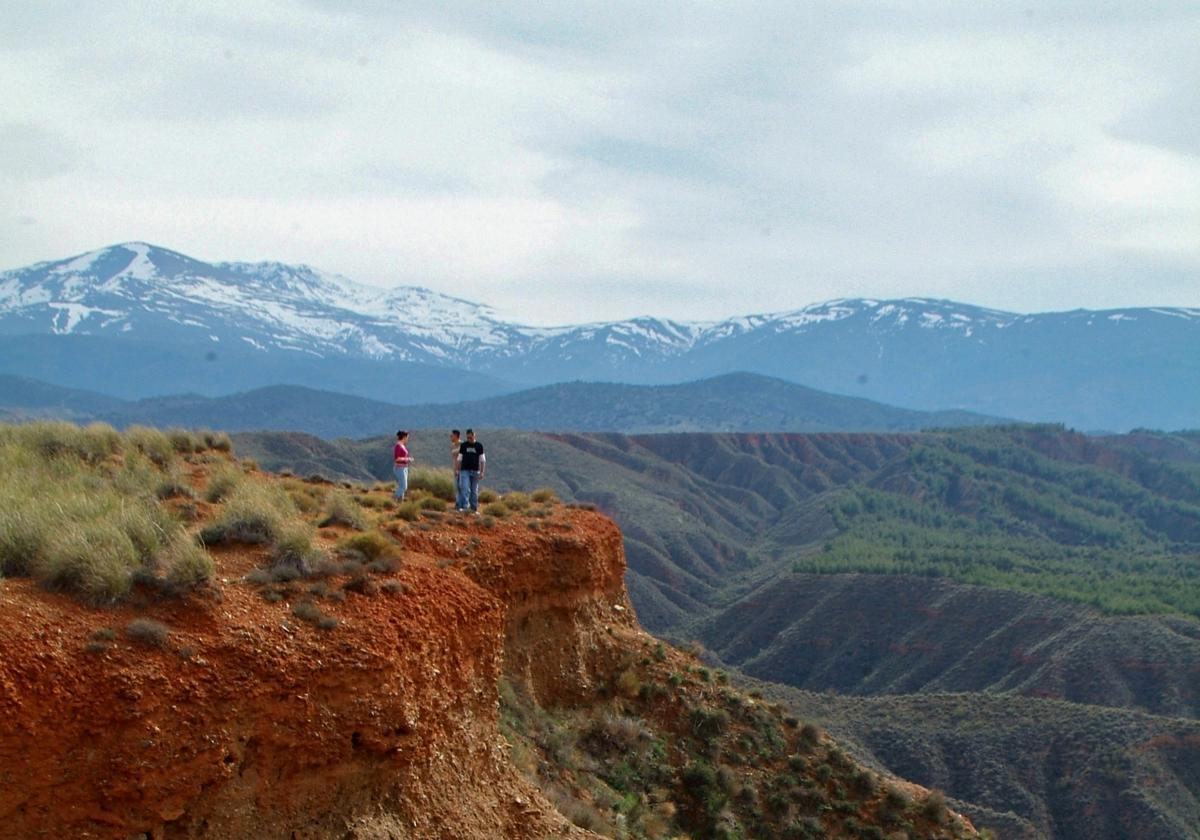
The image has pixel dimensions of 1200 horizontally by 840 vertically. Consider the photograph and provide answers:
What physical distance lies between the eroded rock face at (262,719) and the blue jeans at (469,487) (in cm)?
416

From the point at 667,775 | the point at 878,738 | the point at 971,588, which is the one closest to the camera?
the point at 667,775

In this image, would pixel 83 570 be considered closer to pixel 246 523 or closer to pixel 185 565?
pixel 185 565

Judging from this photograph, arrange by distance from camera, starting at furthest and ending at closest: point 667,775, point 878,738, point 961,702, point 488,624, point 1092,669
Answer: point 1092,669 < point 961,702 < point 878,738 < point 667,775 < point 488,624

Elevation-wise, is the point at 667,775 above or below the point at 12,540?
below

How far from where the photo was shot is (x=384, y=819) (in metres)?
10.5

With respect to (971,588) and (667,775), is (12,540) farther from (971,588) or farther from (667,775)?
(971,588)

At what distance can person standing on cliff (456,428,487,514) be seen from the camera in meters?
17.7

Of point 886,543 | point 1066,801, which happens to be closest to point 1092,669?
point 1066,801

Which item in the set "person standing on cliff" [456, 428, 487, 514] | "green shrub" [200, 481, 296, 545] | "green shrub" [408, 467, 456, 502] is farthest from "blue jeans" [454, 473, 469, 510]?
"green shrub" [200, 481, 296, 545]

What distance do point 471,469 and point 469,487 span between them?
1.18ft

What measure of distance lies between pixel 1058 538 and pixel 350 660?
348 ft

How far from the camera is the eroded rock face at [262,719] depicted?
Result: 850cm

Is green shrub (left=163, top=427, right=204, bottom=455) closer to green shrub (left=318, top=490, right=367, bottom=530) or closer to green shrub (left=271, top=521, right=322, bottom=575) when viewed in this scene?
green shrub (left=318, top=490, right=367, bottom=530)

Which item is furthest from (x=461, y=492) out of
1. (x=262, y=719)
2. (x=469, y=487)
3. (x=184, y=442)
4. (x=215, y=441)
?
(x=262, y=719)
